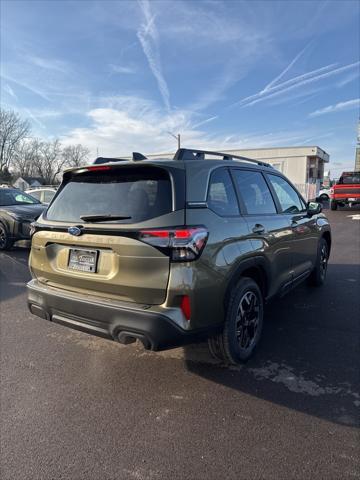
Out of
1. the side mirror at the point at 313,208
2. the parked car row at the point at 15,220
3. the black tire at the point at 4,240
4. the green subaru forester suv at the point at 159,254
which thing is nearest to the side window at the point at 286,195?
the side mirror at the point at 313,208

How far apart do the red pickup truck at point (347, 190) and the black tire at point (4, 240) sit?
16.6m

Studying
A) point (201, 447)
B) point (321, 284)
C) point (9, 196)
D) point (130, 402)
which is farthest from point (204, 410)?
point (9, 196)

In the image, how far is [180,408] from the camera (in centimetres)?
261

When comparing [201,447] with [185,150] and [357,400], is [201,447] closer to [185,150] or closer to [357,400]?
[357,400]

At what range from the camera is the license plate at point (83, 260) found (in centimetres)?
272

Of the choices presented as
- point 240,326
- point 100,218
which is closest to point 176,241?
point 100,218

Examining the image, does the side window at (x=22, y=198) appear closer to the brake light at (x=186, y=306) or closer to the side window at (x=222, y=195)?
the side window at (x=222, y=195)

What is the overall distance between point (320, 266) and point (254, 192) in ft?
8.50

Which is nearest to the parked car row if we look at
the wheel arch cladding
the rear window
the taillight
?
the rear window

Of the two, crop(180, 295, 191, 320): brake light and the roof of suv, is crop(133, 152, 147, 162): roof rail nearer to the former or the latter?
the roof of suv

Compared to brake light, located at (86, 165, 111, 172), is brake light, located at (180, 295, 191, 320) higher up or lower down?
lower down

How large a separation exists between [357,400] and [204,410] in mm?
1166

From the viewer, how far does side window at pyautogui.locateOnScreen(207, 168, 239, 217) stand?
278 centimetres

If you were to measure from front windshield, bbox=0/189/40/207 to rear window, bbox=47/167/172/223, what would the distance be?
704 centimetres
